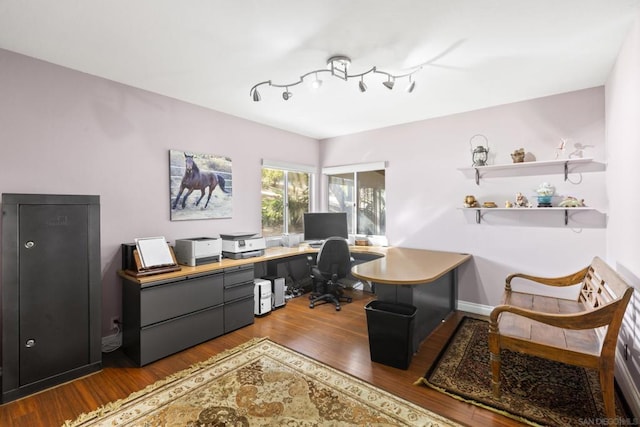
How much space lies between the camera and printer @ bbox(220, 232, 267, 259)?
3389mm

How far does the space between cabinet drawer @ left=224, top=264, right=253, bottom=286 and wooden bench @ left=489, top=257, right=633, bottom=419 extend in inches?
93.5

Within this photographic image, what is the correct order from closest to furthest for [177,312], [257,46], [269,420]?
[269,420], [257,46], [177,312]

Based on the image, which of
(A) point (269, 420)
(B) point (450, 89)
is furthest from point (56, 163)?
(B) point (450, 89)

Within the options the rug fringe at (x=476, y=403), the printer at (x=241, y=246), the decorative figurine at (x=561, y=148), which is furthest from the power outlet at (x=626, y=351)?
the printer at (x=241, y=246)

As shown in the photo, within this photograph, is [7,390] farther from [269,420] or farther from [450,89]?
[450,89]

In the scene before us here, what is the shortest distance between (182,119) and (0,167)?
159 cm

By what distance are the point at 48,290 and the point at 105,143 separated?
1.37m

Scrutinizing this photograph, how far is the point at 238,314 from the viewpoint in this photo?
322cm

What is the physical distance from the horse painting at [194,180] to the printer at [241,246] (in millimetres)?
534

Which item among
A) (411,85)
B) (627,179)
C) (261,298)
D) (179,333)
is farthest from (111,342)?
(627,179)

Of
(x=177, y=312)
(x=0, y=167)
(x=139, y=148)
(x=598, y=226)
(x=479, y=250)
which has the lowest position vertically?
(x=177, y=312)

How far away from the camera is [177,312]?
8.89 feet

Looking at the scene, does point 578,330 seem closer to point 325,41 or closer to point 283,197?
point 325,41

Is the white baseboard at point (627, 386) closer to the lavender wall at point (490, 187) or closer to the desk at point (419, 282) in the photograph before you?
the lavender wall at point (490, 187)
